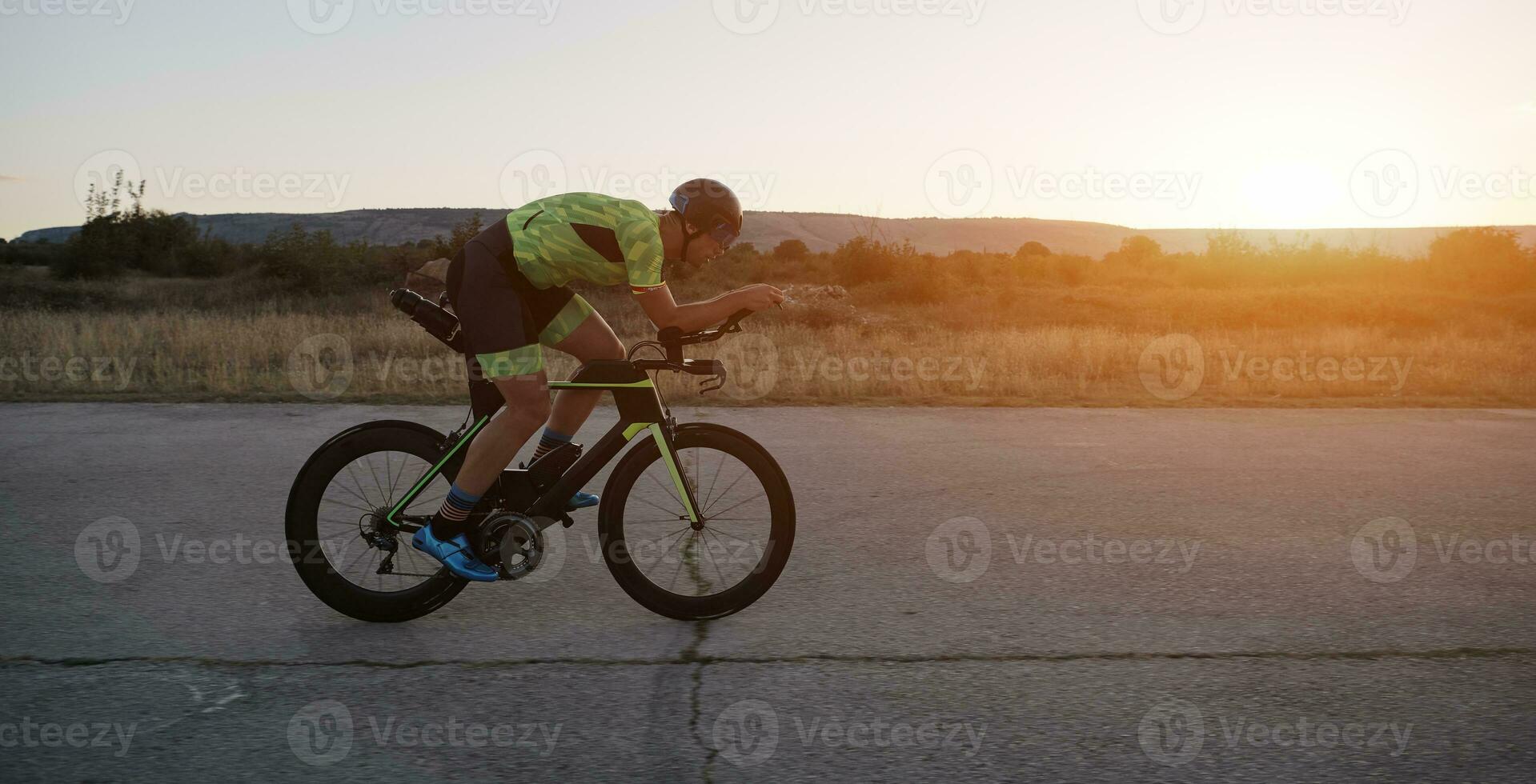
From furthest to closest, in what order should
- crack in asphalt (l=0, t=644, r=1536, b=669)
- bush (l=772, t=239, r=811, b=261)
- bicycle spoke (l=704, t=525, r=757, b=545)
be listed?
1. bush (l=772, t=239, r=811, b=261)
2. bicycle spoke (l=704, t=525, r=757, b=545)
3. crack in asphalt (l=0, t=644, r=1536, b=669)

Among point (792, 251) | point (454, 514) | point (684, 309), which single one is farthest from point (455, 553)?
point (792, 251)

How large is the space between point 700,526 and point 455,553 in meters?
0.95

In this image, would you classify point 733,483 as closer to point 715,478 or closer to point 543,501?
point 715,478

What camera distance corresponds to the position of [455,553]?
13.6 feet

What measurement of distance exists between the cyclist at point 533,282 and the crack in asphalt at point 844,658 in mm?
482

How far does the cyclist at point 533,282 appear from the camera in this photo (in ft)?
13.1

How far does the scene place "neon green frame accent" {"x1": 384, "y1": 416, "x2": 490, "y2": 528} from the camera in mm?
4172

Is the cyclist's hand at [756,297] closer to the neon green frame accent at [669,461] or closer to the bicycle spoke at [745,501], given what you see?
the neon green frame accent at [669,461]

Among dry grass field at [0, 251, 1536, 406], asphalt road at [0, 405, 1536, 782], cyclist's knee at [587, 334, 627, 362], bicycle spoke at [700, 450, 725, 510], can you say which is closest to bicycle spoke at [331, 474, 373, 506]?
asphalt road at [0, 405, 1536, 782]

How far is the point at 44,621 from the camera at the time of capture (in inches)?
166

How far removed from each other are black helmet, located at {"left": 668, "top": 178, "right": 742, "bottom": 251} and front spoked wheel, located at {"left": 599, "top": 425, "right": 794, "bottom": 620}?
0.76 meters

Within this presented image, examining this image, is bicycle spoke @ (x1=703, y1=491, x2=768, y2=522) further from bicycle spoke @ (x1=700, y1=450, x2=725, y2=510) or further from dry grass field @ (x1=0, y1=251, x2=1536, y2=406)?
dry grass field @ (x1=0, y1=251, x2=1536, y2=406)

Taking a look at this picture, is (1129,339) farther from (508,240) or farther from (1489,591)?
(508,240)

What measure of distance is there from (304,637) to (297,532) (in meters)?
0.41
